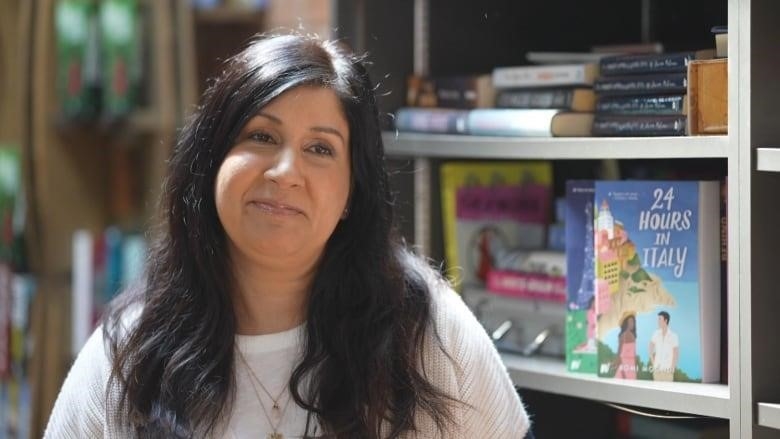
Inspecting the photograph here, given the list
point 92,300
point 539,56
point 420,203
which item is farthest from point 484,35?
point 92,300

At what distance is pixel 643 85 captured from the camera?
1567 millimetres

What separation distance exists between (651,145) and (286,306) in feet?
1.86

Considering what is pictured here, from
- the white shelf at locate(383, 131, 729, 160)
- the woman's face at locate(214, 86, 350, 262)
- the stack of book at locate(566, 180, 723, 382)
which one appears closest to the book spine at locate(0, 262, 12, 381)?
the white shelf at locate(383, 131, 729, 160)

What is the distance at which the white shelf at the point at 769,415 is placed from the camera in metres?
1.37

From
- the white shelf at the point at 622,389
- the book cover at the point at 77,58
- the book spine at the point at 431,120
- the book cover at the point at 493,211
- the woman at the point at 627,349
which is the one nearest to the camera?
the white shelf at the point at 622,389

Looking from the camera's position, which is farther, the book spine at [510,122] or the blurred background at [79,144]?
the blurred background at [79,144]

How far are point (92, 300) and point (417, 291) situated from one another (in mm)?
1314

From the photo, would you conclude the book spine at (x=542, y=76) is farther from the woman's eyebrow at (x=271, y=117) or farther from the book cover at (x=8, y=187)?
the book cover at (x=8, y=187)

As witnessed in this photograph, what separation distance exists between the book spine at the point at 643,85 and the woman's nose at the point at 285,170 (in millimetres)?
477

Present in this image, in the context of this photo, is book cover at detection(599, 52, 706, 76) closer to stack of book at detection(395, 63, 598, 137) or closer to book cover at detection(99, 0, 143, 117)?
stack of book at detection(395, 63, 598, 137)

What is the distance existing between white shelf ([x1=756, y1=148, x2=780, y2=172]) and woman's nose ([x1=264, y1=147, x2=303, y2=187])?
1.96 feet

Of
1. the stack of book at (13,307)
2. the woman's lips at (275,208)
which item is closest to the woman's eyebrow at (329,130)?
the woman's lips at (275,208)

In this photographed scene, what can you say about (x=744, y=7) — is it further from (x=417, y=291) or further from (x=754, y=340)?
(x=417, y=291)

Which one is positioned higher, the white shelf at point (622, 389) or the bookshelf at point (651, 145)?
the bookshelf at point (651, 145)
